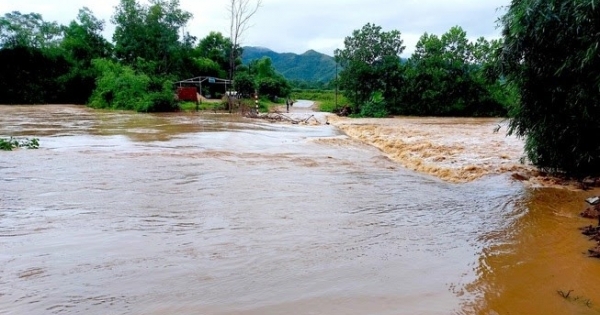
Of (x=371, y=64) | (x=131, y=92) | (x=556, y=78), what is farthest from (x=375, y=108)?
(x=556, y=78)

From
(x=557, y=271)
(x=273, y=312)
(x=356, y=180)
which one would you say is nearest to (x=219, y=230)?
(x=273, y=312)

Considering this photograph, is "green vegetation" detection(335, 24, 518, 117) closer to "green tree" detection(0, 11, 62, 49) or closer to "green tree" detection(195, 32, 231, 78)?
"green tree" detection(195, 32, 231, 78)

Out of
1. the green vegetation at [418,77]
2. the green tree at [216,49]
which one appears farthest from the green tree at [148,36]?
the green vegetation at [418,77]

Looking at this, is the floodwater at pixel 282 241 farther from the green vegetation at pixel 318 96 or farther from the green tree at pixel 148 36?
the green tree at pixel 148 36

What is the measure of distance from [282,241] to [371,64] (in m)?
32.6

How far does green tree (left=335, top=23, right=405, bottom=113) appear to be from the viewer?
115 feet

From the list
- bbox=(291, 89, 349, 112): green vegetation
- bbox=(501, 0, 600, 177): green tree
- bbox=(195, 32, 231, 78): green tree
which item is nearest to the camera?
bbox=(501, 0, 600, 177): green tree

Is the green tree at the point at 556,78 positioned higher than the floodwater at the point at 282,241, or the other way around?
the green tree at the point at 556,78

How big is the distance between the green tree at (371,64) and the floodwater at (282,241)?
26419mm

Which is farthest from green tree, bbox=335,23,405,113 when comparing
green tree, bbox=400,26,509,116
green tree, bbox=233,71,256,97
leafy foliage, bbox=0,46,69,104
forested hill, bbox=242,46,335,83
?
forested hill, bbox=242,46,335,83

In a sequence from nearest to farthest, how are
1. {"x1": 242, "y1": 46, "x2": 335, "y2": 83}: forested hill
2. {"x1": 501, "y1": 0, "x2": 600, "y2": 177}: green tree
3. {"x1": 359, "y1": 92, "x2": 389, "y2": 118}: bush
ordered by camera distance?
1. {"x1": 501, "y1": 0, "x2": 600, "y2": 177}: green tree
2. {"x1": 359, "y1": 92, "x2": 389, "y2": 118}: bush
3. {"x1": 242, "y1": 46, "x2": 335, "y2": 83}: forested hill

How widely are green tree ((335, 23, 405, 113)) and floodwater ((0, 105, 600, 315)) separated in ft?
86.7

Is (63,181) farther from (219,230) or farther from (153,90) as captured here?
(153,90)

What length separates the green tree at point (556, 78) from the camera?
256 inches
